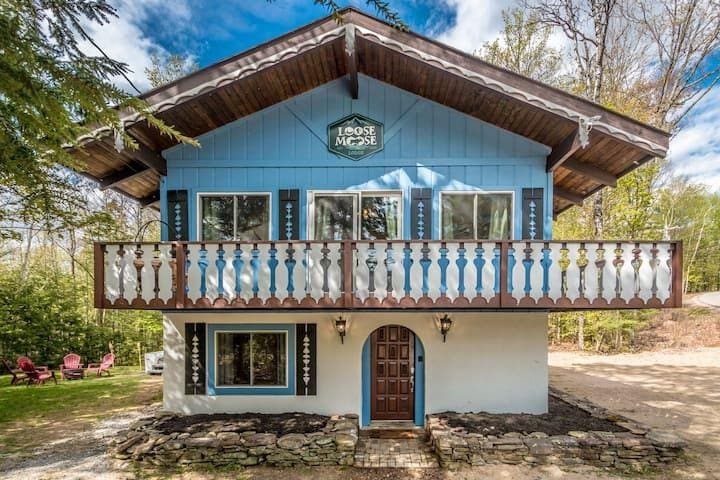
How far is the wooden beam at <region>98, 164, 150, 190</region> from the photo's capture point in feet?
23.9

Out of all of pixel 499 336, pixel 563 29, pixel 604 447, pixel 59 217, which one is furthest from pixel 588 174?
pixel 59 217

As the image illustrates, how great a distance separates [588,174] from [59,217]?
11.5 metres

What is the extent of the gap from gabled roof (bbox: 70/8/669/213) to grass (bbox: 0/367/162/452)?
4900mm

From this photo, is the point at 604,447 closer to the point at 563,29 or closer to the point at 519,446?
the point at 519,446

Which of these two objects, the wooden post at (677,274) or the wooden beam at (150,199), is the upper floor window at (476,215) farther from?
the wooden beam at (150,199)

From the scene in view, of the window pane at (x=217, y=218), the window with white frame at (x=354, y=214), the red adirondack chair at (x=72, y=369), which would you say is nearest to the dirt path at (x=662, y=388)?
the window with white frame at (x=354, y=214)

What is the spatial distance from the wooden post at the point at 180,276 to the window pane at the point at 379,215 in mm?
3066

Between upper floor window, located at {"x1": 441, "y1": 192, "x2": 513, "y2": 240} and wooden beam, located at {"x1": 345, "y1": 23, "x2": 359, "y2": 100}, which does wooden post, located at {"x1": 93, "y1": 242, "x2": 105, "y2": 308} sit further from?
upper floor window, located at {"x1": 441, "y1": 192, "x2": 513, "y2": 240}

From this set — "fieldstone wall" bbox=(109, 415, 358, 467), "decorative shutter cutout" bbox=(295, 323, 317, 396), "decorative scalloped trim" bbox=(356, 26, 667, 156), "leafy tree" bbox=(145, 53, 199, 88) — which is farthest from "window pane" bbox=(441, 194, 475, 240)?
"leafy tree" bbox=(145, 53, 199, 88)

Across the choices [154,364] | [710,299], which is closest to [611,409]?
[154,364]

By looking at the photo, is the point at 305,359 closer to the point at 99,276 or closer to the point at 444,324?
the point at 444,324

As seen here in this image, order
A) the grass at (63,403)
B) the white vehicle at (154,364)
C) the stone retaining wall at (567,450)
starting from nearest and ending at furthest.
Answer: the stone retaining wall at (567,450) < the grass at (63,403) < the white vehicle at (154,364)

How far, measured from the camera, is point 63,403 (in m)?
8.92

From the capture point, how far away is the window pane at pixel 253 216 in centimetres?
695
